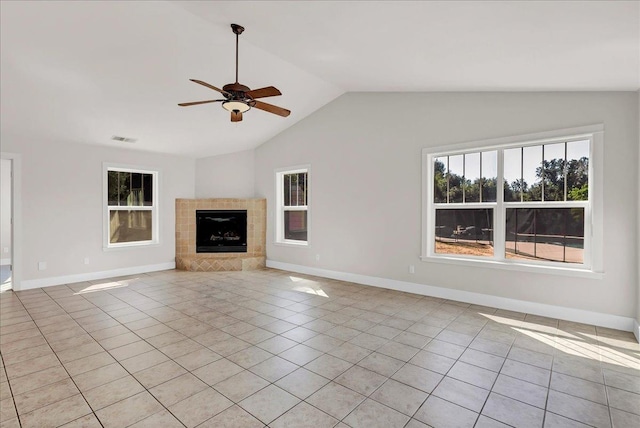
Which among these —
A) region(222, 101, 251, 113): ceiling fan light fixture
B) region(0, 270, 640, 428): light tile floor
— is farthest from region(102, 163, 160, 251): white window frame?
region(222, 101, 251, 113): ceiling fan light fixture

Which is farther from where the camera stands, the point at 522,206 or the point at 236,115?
the point at 522,206

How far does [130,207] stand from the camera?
6.30m

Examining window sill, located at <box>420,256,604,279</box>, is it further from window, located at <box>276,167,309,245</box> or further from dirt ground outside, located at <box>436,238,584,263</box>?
window, located at <box>276,167,309,245</box>

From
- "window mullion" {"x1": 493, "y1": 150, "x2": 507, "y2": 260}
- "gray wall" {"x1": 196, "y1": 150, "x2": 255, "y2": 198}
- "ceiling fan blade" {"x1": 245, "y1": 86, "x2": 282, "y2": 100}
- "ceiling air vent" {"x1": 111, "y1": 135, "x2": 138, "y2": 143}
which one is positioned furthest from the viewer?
"gray wall" {"x1": 196, "y1": 150, "x2": 255, "y2": 198}

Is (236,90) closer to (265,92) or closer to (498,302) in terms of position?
(265,92)

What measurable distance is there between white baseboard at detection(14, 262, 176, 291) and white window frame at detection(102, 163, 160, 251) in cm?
45

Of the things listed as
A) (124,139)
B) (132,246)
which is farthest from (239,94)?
(132,246)

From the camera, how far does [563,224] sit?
12.3ft

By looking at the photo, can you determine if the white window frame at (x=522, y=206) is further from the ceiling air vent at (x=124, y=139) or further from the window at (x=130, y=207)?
the window at (x=130, y=207)

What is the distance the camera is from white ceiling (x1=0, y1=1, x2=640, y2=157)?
2.34 meters

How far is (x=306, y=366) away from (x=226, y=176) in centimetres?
545

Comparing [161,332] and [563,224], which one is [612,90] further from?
[161,332]

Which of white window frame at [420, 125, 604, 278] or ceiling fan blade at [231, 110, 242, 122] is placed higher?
ceiling fan blade at [231, 110, 242, 122]

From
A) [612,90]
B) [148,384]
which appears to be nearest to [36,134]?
[148,384]
